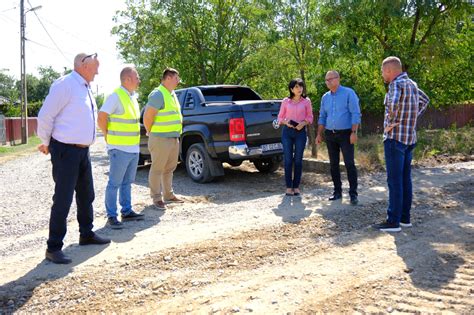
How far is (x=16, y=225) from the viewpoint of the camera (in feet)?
20.8

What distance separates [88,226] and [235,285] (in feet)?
6.57

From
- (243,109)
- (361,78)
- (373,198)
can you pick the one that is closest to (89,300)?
(373,198)

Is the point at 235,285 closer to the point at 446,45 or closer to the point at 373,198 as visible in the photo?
the point at 373,198

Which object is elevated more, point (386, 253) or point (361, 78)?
point (361, 78)

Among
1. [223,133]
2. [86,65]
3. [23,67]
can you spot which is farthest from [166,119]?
[23,67]

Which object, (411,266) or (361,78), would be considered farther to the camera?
(361,78)

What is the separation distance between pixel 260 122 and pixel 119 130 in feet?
11.3

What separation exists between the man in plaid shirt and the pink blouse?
6.81 feet

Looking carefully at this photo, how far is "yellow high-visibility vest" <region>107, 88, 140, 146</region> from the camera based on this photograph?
5.88 m

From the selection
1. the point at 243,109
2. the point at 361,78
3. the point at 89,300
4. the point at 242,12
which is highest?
the point at 242,12

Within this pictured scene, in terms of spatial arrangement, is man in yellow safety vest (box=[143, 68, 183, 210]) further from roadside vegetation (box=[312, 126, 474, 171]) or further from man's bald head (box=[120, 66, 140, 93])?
roadside vegetation (box=[312, 126, 474, 171])

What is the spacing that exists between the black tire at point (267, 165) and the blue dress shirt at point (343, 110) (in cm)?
341

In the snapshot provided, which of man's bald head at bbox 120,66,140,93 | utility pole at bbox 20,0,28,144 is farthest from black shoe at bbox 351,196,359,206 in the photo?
utility pole at bbox 20,0,28,144

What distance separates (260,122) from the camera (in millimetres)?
8750
